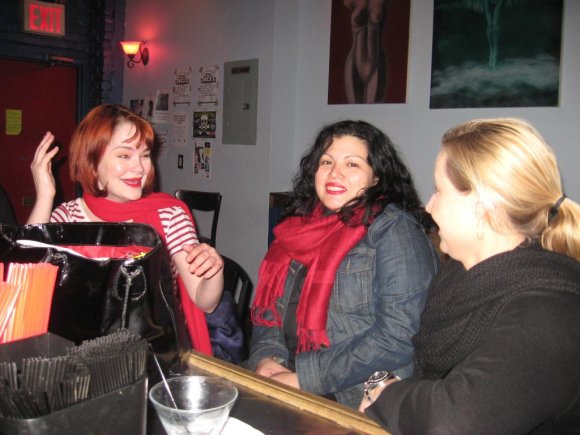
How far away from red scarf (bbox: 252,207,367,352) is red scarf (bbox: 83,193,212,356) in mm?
216

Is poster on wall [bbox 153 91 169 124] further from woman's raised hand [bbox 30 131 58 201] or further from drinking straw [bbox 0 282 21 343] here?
drinking straw [bbox 0 282 21 343]

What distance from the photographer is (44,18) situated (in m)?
5.64

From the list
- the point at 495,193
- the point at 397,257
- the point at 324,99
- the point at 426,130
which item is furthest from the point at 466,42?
the point at 495,193

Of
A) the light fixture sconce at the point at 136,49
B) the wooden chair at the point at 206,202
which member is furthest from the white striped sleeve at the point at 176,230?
the light fixture sconce at the point at 136,49

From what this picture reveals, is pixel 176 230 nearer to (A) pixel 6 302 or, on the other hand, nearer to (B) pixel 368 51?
(A) pixel 6 302

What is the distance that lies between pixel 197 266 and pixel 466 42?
2.90 meters

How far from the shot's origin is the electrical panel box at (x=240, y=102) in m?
4.77

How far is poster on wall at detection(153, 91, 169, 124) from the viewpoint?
5746 millimetres

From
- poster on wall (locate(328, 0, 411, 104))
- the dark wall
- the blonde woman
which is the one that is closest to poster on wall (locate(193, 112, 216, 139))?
poster on wall (locate(328, 0, 411, 104))

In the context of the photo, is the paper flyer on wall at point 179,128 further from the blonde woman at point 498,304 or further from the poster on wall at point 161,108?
the blonde woman at point 498,304

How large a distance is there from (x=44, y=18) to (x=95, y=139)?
4657 mm

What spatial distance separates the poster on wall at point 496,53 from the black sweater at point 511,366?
8.55ft

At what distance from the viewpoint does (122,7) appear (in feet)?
20.4

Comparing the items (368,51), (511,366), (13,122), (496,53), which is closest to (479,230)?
(511,366)
